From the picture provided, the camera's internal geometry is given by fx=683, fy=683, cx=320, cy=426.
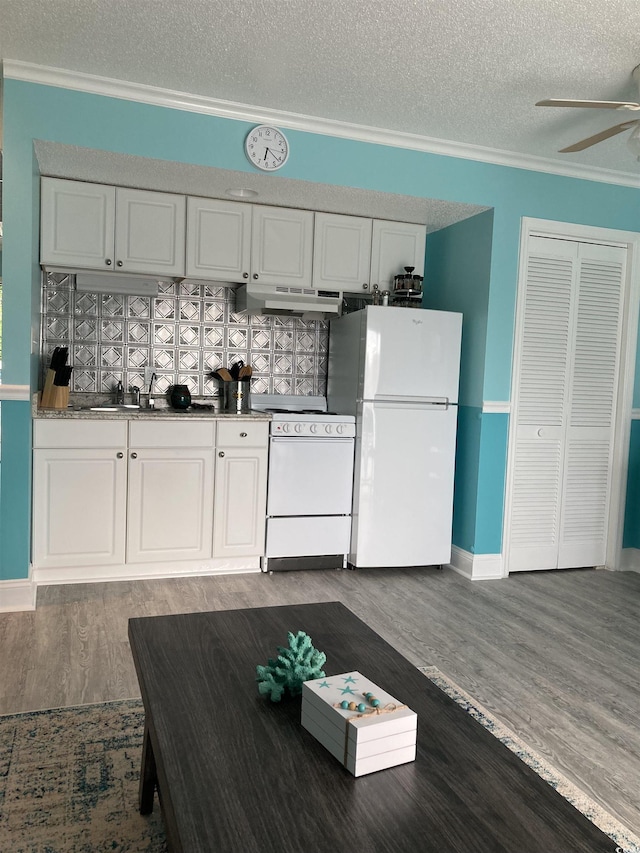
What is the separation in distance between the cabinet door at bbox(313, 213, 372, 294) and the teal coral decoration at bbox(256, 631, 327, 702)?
3.06 m

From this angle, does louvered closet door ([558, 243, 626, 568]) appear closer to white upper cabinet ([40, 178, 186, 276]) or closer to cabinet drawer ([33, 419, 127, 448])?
white upper cabinet ([40, 178, 186, 276])

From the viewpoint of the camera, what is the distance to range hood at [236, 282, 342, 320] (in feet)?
13.6

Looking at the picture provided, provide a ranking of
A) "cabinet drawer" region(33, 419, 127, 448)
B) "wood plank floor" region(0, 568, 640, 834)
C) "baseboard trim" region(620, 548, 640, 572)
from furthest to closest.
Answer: "baseboard trim" region(620, 548, 640, 572) → "cabinet drawer" region(33, 419, 127, 448) → "wood plank floor" region(0, 568, 640, 834)

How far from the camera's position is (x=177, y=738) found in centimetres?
135

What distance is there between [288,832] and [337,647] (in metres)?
0.75

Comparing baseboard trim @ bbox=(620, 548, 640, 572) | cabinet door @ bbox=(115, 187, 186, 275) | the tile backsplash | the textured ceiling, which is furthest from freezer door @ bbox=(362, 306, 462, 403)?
baseboard trim @ bbox=(620, 548, 640, 572)

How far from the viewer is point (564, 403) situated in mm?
4375

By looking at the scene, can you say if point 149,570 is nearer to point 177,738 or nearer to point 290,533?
point 290,533

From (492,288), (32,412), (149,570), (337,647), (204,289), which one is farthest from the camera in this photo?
(204,289)

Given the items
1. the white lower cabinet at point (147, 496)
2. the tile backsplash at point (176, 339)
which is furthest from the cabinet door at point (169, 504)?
the tile backsplash at point (176, 339)

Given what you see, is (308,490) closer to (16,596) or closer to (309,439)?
(309,439)

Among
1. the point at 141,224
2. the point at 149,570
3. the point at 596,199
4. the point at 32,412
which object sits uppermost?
the point at 596,199

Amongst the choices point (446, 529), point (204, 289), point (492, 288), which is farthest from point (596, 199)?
point (204, 289)

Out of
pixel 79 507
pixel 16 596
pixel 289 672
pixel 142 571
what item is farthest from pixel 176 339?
pixel 289 672
